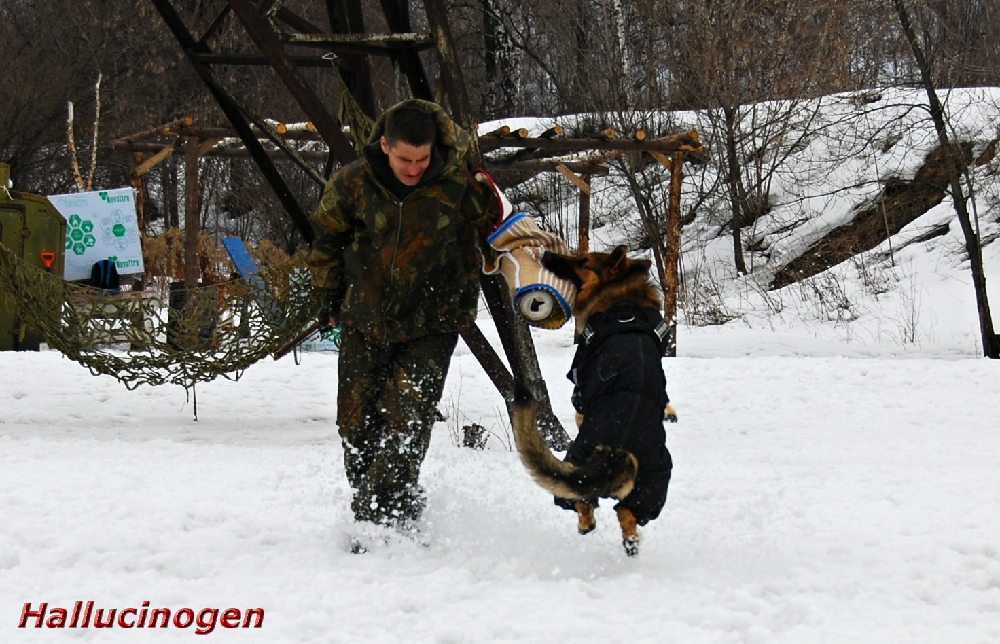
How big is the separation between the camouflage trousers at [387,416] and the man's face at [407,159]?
24.3 inches

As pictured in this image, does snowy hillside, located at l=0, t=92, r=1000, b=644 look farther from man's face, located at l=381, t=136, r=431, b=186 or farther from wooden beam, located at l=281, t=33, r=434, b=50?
wooden beam, located at l=281, t=33, r=434, b=50

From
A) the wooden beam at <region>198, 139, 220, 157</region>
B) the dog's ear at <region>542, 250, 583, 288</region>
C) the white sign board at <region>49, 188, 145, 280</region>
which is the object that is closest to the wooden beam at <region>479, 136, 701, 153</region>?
the wooden beam at <region>198, 139, 220, 157</region>

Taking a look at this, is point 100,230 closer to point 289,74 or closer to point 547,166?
point 547,166

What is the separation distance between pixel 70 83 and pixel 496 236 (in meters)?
21.8

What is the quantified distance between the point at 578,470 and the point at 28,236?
9.90 metres

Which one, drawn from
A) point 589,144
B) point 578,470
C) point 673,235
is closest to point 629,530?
point 578,470

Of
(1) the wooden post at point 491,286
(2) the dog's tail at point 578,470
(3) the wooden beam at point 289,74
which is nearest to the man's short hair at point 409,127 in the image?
(2) the dog's tail at point 578,470

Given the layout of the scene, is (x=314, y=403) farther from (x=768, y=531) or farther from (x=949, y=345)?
(x=949, y=345)

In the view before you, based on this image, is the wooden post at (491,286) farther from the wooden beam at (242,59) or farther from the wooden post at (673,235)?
the wooden post at (673,235)

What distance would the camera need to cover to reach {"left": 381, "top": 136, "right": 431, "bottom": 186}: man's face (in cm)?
332

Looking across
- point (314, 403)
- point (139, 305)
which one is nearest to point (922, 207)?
point (314, 403)

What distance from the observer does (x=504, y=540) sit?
3490mm

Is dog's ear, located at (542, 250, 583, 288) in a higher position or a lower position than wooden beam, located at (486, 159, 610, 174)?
lower

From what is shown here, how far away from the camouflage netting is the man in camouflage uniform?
244 cm
